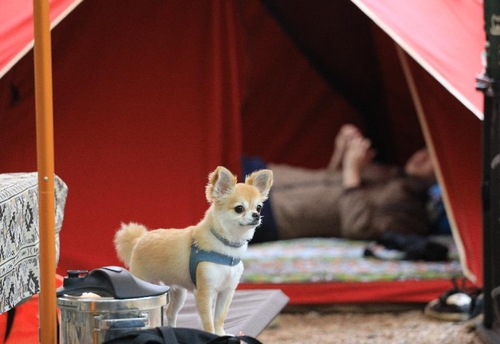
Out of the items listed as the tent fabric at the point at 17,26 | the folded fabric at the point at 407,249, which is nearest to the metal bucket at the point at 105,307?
the tent fabric at the point at 17,26

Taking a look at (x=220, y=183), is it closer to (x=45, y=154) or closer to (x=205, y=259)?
(x=205, y=259)

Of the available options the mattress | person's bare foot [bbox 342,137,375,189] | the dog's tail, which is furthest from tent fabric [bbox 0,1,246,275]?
the dog's tail

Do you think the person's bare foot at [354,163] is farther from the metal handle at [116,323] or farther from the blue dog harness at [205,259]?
the metal handle at [116,323]

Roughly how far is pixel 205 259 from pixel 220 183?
0.16 m

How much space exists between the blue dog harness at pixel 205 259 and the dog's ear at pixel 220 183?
0.36ft

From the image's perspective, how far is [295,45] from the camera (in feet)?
16.1

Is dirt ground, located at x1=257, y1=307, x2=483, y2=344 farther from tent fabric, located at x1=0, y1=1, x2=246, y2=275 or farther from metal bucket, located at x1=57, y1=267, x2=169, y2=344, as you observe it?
metal bucket, located at x1=57, y1=267, x2=169, y2=344

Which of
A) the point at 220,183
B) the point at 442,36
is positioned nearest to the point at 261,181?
the point at 220,183

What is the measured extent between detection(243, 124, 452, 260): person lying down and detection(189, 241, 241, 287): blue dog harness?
7.91 ft

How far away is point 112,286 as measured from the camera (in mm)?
1613

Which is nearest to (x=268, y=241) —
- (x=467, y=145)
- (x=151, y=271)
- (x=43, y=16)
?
(x=467, y=145)

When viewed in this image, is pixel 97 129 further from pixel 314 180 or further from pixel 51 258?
pixel 51 258

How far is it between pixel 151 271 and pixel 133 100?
168 cm

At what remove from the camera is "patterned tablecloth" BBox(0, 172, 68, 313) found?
196cm
